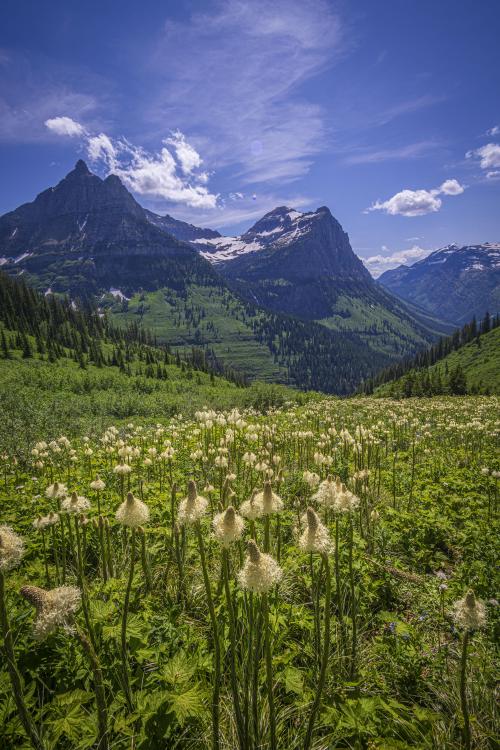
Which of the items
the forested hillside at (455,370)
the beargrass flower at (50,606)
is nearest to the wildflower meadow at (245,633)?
the beargrass flower at (50,606)

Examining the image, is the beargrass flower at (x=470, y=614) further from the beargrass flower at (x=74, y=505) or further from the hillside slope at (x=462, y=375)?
the hillside slope at (x=462, y=375)

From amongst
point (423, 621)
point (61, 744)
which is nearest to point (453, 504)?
point (423, 621)

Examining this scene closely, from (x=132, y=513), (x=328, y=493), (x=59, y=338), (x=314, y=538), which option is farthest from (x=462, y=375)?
(x=59, y=338)

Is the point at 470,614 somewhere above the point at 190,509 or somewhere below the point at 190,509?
below

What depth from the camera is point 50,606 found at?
2646 millimetres

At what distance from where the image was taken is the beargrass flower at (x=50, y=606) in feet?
8.43

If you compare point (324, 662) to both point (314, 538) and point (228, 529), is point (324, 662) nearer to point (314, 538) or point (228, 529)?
point (314, 538)

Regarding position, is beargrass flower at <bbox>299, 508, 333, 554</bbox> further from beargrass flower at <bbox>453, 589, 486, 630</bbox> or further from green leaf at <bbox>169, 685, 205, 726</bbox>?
green leaf at <bbox>169, 685, 205, 726</bbox>

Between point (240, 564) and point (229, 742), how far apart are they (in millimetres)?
2310

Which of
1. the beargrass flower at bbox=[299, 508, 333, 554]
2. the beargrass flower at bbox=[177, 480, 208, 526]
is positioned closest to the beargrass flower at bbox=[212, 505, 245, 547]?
the beargrass flower at bbox=[177, 480, 208, 526]

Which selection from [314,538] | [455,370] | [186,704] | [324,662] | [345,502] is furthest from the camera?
[455,370]

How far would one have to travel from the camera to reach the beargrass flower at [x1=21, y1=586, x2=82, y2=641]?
2.57m

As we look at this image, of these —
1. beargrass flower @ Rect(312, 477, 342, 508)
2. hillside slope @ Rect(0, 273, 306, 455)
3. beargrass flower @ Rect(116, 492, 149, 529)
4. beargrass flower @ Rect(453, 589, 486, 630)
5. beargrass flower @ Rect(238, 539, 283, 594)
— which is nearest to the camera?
beargrass flower @ Rect(238, 539, 283, 594)

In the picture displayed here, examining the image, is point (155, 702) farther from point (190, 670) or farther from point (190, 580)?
point (190, 580)
